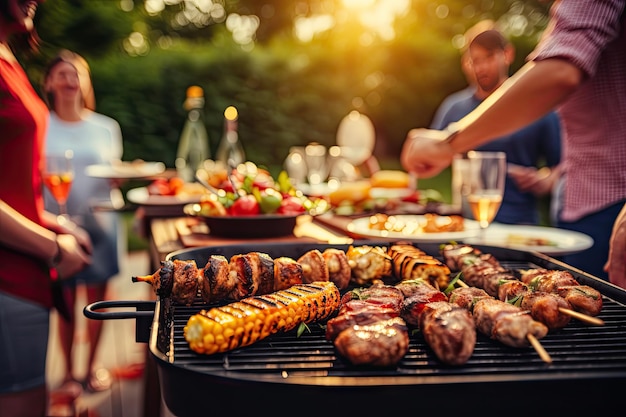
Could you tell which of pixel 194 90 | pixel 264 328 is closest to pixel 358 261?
pixel 264 328

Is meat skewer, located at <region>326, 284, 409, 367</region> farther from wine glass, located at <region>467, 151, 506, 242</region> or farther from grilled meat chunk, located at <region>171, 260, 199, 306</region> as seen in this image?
wine glass, located at <region>467, 151, 506, 242</region>

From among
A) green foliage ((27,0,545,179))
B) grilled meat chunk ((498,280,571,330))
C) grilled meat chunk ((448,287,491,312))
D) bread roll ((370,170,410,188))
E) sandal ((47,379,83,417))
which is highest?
green foliage ((27,0,545,179))

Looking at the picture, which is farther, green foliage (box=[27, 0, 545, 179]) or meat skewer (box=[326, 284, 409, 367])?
green foliage (box=[27, 0, 545, 179])

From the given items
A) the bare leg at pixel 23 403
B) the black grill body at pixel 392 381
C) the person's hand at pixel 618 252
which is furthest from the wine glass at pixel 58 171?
the person's hand at pixel 618 252

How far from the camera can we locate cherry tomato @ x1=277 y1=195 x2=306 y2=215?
2.79 metres

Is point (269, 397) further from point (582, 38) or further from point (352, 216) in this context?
point (352, 216)

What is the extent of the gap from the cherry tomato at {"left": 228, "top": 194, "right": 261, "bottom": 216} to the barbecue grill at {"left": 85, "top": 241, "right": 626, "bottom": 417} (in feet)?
4.23

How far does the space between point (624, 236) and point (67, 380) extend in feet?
14.0

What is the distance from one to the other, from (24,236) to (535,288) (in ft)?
6.33

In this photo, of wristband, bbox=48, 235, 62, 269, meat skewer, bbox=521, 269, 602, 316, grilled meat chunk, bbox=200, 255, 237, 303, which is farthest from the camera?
wristband, bbox=48, 235, 62, 269

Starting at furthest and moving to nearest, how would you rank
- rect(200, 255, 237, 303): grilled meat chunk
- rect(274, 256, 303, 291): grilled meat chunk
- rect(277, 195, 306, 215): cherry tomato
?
rect(277, 195, 306, 215): cherry tomato < rect(274, 256, 303, 291): grilled meat chunk < rect(200, 255, 237, 303): grilled meat chunk

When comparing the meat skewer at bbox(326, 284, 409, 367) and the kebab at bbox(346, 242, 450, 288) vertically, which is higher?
the kebab at bbox(346, 242, 450, 288)

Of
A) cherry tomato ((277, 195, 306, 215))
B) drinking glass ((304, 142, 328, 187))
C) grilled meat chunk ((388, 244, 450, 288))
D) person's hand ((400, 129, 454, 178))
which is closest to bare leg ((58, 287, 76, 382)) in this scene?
drinking glass ((304, 142, 328, 187))

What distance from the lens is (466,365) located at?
1.25 m
